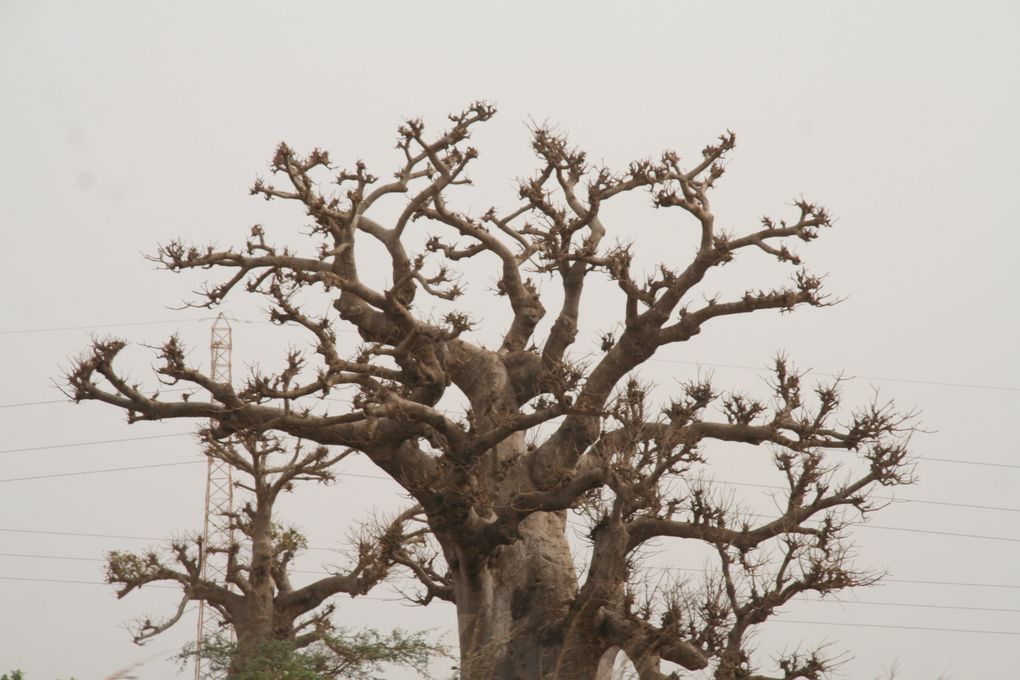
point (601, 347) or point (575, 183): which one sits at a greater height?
point (575, 183)

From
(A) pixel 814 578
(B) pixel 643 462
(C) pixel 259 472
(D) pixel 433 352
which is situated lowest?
(A) pixel 814 578

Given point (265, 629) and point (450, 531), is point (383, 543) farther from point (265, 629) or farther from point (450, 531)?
point (265, 629)

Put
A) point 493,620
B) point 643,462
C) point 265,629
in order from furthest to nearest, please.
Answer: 1. point 265,629
2. point 493,620
3. point 643,462

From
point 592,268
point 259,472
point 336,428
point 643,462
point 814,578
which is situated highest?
point 259,472

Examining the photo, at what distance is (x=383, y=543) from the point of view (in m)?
12.3

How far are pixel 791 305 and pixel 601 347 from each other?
2.15 meters

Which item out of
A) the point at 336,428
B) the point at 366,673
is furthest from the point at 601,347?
the point at 366,673

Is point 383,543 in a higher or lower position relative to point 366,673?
higher

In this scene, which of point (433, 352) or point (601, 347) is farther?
point (601, 347)

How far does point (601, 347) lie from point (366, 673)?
4042 mm

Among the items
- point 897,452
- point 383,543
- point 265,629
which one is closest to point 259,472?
point 265,629

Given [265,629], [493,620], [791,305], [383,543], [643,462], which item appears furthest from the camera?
[265,629]

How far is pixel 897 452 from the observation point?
422 inches

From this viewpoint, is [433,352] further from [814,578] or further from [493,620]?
[814,578]
